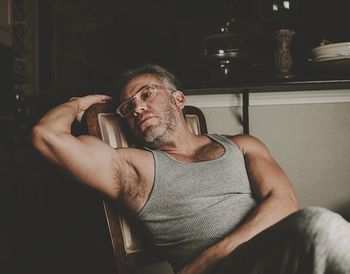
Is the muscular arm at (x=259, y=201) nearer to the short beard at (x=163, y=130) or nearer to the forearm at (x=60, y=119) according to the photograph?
the short beard at (x=163, y=130)

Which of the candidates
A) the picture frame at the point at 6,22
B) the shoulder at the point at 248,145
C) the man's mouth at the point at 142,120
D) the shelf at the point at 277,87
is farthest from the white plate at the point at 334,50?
the picture frame at the point at 6,22

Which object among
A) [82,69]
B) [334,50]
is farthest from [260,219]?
[82,69]

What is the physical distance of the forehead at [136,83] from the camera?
163 cm

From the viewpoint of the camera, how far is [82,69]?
16.1 ft

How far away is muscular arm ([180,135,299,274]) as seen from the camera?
1.22 metres

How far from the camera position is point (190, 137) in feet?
5.52

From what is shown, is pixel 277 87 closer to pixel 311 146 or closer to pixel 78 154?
pixel 311 146

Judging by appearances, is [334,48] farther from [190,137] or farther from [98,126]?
[98,126]

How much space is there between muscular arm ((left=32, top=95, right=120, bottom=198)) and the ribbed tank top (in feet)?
0.54

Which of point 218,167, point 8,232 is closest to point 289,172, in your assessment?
point 218,167

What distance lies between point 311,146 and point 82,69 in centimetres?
347

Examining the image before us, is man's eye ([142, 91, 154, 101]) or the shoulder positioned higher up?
man's eye ([142, 91, 154, 101])

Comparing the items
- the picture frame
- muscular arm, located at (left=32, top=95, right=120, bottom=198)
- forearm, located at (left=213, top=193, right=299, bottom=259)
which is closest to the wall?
forearm, located at (left=213, top=193, right=299, bottom=259)

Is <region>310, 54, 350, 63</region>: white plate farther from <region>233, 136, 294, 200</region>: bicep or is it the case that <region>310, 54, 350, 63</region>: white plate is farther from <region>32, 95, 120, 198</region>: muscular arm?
<region>32, 95, 120, 198</region>: muscular arm
